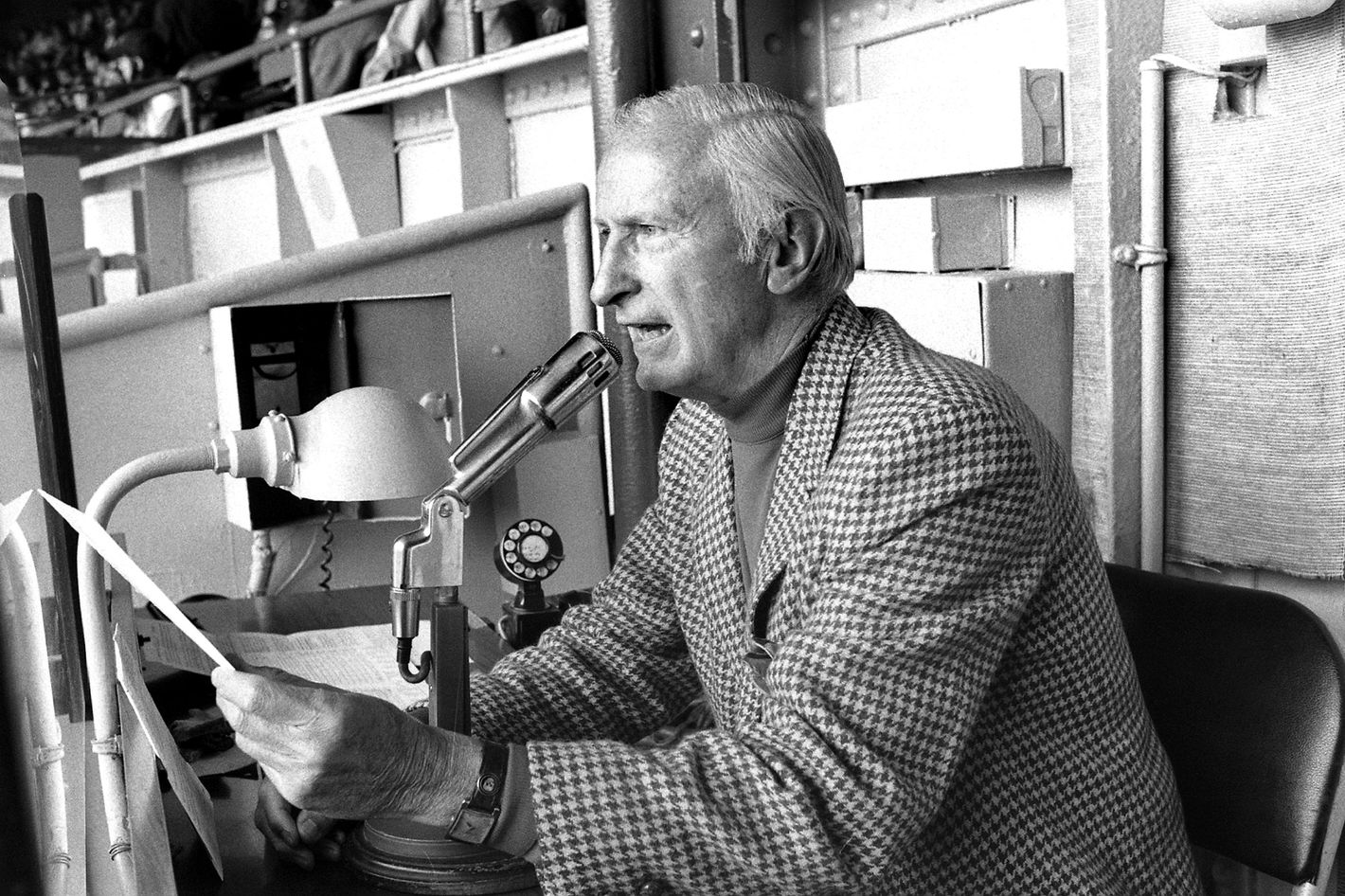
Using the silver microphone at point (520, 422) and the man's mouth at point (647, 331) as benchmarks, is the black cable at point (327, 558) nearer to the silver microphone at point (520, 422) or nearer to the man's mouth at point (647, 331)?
the man's mouth at point (647, 331)

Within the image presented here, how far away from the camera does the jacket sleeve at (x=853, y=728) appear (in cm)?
101

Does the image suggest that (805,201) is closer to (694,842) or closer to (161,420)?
(694,842)

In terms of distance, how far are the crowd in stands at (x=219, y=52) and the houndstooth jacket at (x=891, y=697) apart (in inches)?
114

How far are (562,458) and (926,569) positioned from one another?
59.8 inches

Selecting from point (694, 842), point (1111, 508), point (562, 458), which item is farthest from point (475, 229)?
point (694, 842)

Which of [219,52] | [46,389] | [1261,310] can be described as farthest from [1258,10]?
[219,52]

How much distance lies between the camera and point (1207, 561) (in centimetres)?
182

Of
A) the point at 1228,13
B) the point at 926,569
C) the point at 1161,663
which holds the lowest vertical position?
the point at 1161,663

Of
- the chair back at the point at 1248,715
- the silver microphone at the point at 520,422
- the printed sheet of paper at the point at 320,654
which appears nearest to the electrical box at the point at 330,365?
the printed sheet of paper at the point at 320,654

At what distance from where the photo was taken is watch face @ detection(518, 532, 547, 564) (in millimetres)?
1892

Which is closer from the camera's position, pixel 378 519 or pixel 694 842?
pixel 694 842

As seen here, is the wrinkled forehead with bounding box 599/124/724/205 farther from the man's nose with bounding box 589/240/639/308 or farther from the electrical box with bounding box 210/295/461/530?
the electrical box with bounding box 210/295/461/530

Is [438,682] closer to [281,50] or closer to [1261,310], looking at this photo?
[1261,310]

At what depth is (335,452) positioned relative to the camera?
4.03 ft
